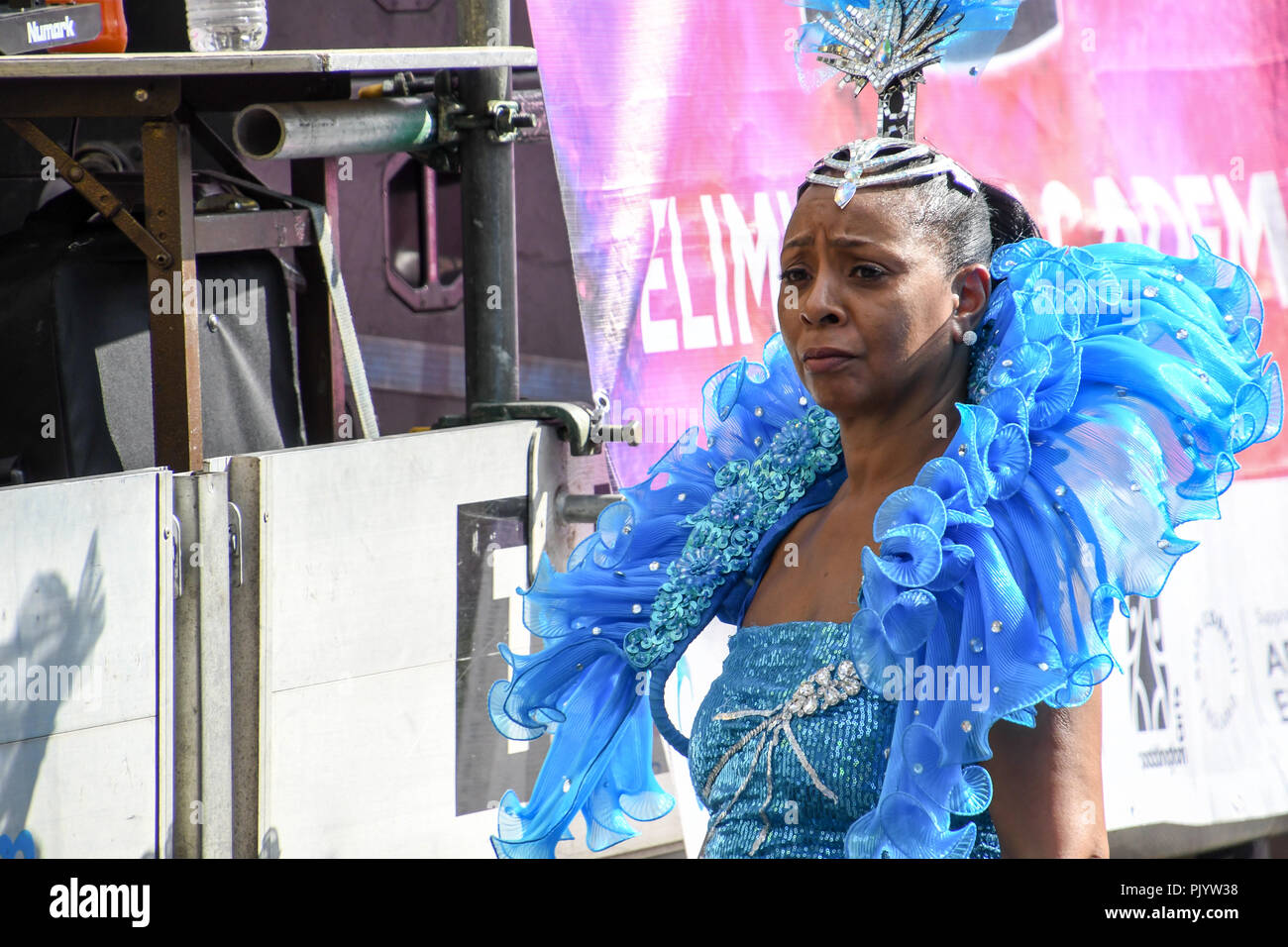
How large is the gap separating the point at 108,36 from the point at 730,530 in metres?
2.14

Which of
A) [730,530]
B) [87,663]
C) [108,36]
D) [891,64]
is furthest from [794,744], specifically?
[108,36]

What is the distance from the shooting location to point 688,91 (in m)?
3.95

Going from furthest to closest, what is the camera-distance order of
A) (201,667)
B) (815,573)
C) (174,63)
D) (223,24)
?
(223,24), (201,667), (174,63), (815,573)

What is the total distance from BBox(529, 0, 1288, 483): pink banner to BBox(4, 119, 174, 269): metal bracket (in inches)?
37.6

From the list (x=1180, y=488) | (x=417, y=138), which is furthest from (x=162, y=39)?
(x=1180, y=488)

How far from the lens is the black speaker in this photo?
12.2ft

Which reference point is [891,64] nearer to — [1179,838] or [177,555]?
[177,555]

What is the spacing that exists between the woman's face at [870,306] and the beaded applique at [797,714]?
13.6 inches

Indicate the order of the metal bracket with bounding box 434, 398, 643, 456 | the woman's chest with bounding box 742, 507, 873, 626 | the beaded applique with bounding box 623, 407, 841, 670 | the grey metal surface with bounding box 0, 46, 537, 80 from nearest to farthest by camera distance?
the woman's chest with bounding box 742, 507, 873, 626 → the beaded applique with bounding box 623, 407, 841, 670 → the grey metal surface with bounding box 0, 46, 537, 80 → the metal bracket with bounding box 434, 398, 643, 456

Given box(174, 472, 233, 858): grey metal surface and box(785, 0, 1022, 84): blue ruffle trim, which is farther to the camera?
box(174, 472, 233, 858): grey metal surface

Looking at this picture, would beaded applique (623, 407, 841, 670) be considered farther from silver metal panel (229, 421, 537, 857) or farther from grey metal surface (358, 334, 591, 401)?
grey metal surface (358, 334, 591, 401)

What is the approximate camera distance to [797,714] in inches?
79.0

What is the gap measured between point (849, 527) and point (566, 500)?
209 centimetres

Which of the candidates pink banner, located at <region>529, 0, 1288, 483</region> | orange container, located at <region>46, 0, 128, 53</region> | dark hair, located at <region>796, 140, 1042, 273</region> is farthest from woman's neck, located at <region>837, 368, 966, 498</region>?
orange container, located at <region>46, 0, 128, 53</region>
